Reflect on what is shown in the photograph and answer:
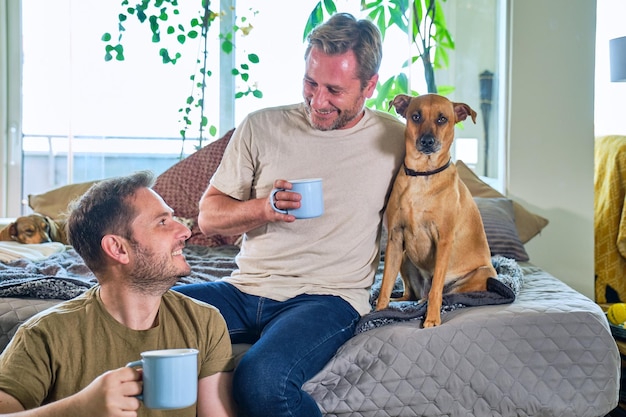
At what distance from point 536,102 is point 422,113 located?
5.35ft

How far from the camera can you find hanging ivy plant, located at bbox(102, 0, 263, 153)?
4.20m

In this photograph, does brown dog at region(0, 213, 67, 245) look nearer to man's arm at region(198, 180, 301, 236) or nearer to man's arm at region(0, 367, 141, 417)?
man's arm at region(198, 180, 301, 236)

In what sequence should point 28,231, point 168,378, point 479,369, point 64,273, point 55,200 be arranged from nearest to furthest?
1. point 168,378
2. point 479,369
3. point 64,273
4. point 28,231
5. point 55,200

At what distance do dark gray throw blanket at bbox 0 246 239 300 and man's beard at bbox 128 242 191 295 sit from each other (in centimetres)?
86

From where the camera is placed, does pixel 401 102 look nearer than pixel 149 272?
No

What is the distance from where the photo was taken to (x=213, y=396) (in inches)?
61.4

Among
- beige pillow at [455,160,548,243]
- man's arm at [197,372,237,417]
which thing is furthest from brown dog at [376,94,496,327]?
beige pillow at [455,160,548,243]

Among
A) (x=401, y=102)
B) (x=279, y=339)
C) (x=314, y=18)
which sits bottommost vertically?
(x=279, y=339)

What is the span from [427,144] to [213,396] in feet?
2.97

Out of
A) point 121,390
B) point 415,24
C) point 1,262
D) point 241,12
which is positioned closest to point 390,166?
point 121,390

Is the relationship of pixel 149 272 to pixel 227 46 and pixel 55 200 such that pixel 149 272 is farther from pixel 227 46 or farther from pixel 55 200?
pixel 227 46

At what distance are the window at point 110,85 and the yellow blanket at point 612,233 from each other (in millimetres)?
1632

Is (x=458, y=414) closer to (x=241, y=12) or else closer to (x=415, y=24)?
(x=415, y=24)

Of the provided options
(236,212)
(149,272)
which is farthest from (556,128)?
(149,272)
